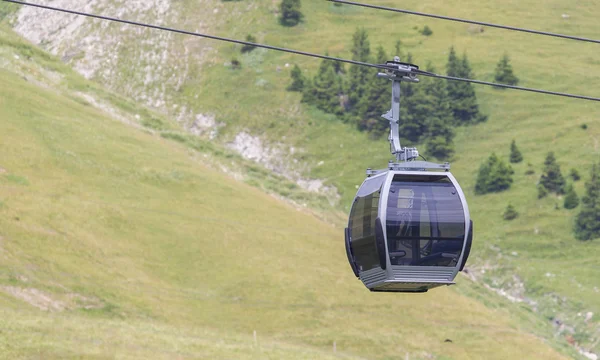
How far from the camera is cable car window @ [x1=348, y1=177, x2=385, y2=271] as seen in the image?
648 inches

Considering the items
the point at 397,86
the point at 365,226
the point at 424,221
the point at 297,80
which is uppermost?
the point at 397,86

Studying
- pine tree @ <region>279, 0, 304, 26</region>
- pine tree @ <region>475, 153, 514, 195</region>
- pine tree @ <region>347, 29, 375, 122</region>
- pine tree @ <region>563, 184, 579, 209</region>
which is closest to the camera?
pine tree @ <region>563, 184, 579, 209</region>

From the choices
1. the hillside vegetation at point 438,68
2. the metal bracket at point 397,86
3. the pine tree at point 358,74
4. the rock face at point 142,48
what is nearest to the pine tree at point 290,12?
the hillside vegetation at point 438,68

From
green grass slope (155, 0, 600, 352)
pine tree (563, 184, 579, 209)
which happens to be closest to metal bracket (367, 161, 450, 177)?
green grass slope (155, 0, 600, 352)

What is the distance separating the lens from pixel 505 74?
94.0m

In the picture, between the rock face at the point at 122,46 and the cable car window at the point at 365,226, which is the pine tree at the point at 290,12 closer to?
the rock face at the point at 122,46

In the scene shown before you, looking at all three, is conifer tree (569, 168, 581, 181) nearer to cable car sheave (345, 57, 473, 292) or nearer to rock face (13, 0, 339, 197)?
rock face (13, 0, 339, 197)

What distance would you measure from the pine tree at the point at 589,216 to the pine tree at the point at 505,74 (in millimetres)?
23982

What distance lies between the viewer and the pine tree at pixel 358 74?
94.8 meters

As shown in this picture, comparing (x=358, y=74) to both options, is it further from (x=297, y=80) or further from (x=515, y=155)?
(x=515, y=155)

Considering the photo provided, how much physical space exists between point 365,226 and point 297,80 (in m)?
81.8

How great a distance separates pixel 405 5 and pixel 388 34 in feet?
22.0

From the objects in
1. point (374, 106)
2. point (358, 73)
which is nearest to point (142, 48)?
point (358, 73)

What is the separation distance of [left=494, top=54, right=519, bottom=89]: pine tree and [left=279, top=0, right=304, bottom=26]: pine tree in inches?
1034
